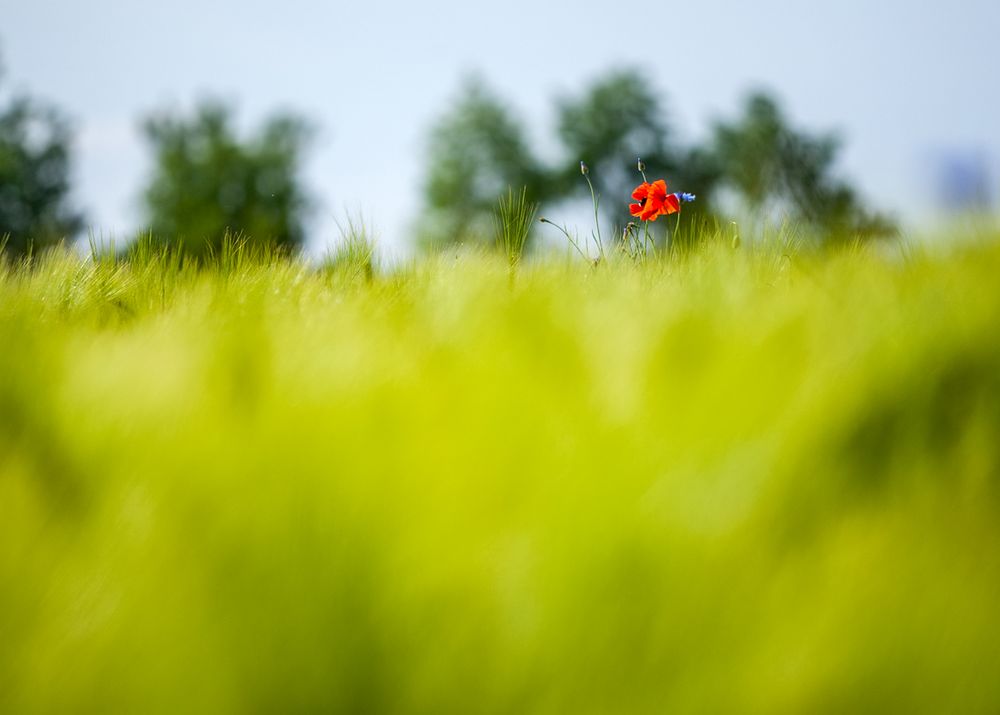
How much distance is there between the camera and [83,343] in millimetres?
701

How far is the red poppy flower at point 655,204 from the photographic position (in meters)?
1.89

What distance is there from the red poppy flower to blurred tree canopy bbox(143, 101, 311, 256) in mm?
12244

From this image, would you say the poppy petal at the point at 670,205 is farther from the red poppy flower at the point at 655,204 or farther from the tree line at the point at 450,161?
the tree line at the point at 450,161

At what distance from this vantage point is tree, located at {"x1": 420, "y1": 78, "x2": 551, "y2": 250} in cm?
1711

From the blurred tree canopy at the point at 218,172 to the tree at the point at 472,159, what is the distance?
9.92ft

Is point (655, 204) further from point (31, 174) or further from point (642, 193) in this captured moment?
point (31, 174)

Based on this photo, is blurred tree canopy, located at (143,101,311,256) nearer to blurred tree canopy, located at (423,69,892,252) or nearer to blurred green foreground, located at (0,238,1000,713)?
blurred tree canopy, located at (423,69,892,252)

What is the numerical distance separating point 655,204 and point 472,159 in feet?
52.3

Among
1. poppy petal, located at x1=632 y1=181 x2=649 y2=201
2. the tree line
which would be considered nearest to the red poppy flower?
poppy petal, located at x1=632 y1=181 x2=649 y2=201

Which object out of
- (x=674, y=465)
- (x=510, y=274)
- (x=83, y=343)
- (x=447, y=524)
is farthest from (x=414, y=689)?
(x=510, y=274)

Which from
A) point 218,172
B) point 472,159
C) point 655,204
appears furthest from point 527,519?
point 472,159

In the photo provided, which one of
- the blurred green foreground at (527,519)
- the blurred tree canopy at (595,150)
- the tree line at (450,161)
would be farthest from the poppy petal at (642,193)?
the blurred tree canopy at (595,150)

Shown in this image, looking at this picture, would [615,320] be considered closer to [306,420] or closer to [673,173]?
[306,420]

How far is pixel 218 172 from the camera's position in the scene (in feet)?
48.0
